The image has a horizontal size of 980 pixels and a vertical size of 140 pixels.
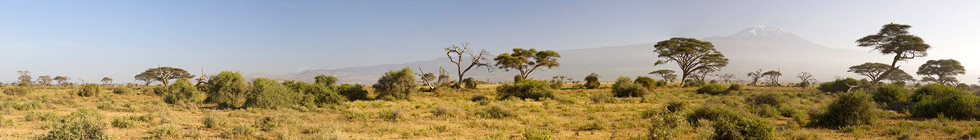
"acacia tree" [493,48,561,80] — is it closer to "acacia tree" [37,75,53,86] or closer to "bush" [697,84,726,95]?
"bush" [697,84,726,95]

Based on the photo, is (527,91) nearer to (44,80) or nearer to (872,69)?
(872,69)

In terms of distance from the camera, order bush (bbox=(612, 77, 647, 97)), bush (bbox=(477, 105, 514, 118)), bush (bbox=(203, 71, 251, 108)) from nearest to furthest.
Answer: bush (bbox=(477, 105, 514, 118)) → bush (bbox=(203, 71, 251, 108)) → bush (bbox=(612, 77, 647, 97))

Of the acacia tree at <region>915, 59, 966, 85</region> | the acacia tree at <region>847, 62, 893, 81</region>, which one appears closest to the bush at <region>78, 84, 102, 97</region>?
the acacia tree at <region>847, 62, 893, 81</region>

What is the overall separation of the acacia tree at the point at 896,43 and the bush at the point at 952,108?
18.2 m

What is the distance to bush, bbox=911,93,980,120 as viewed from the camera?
10812 millimetres

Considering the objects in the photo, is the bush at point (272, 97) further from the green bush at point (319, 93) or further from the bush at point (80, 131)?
the bush at point (80, 131)

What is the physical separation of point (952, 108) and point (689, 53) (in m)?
30.6

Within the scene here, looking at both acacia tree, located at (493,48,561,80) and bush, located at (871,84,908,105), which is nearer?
bush, located at (871,84,908,105)

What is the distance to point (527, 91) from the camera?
2425cm

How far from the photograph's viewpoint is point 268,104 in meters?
16.3

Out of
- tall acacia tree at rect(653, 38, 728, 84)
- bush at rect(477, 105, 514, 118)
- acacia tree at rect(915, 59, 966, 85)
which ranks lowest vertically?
bush at rect(477, 105, 514, 118)

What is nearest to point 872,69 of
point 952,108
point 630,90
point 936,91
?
point 936,91

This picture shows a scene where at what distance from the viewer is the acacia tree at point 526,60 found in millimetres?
41250

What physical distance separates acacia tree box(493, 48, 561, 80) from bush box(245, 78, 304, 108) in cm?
2621
